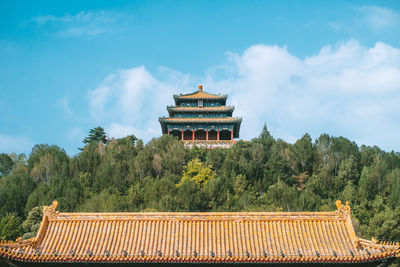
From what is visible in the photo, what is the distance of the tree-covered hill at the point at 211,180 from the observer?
42.9 m

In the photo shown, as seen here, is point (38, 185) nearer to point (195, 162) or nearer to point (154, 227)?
point (195, 162)

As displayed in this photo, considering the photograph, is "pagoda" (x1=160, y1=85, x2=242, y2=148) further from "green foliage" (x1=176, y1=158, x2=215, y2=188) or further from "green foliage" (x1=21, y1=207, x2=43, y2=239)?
"green foliage" (x1=21, y1=207, x2=43, y2=239)

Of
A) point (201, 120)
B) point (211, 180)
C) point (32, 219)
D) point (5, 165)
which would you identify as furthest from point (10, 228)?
point (201, 120)

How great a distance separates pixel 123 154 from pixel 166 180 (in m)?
11.6

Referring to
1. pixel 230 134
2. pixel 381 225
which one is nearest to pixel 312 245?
pixel 381 225

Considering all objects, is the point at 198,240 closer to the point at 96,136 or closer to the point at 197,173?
the point at 197,173

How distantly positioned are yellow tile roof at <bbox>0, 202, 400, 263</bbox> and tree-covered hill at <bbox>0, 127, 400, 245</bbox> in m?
19.8

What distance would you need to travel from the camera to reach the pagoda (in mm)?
64062

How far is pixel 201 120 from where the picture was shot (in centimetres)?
6406

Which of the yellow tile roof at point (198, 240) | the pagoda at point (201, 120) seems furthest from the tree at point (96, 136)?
the yellow tile roof at point (198, 240)

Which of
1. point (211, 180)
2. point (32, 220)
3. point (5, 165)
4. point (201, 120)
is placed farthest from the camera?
point (201, 120)

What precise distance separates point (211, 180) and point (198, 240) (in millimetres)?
28905

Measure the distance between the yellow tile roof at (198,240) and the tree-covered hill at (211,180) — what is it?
19.8 metres

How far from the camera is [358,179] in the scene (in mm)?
52281
